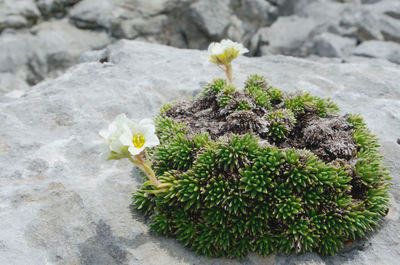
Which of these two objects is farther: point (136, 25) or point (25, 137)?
point (136, 25)

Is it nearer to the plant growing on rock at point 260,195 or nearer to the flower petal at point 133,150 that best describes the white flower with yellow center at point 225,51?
the plant growing on rock at point 260,195

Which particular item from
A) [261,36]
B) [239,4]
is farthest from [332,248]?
[239,4]

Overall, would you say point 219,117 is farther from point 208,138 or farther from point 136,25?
point 136,25

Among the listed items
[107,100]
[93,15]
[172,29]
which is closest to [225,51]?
[107,100]

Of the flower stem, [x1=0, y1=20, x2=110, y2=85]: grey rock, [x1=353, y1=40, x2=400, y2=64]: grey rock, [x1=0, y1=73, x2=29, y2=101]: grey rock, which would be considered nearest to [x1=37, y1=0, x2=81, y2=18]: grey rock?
[x1=0, y1=20, x2=110, y2=85]: grey rock

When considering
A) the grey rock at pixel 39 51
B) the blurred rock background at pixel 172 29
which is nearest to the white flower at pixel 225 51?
the blurred rock background at pixel 172 29

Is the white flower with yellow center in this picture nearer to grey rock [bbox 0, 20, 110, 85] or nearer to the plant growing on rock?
the plant growing on rock
